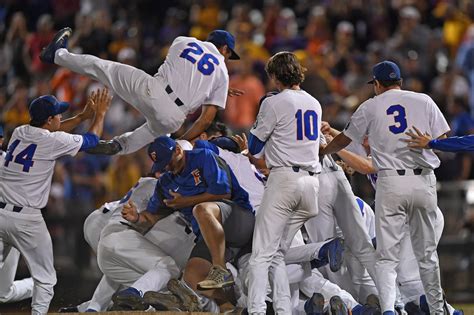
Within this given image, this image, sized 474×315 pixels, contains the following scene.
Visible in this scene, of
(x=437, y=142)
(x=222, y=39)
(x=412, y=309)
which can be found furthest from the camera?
(x=222, y=39)

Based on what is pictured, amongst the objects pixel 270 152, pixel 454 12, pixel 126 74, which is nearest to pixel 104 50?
pixel 454 12

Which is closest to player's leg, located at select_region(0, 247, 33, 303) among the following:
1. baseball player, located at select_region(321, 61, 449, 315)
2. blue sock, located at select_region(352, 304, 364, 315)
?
blue sock, located at select_region(352, 304, 364, 315)

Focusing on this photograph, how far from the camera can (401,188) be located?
946 cm

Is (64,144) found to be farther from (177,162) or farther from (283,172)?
(283,172)

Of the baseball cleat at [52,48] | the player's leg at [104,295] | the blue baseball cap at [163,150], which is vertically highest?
the baseball cleat at [52,48]

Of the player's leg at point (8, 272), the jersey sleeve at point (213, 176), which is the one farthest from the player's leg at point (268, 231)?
the player's leg at point (8, 272)

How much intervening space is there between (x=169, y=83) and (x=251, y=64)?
20.0ft

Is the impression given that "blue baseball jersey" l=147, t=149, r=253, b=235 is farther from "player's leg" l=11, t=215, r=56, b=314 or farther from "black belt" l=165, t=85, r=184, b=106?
"player's leg" l=11, t=215, r=56, b=314

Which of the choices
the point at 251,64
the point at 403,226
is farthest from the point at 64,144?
the point at 251,64

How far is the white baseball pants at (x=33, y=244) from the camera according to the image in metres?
10.0

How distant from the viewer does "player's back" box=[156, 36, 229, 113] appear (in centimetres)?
1055

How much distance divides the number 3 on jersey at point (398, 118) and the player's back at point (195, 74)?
6.01 feet

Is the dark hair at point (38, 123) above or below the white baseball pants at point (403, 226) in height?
above

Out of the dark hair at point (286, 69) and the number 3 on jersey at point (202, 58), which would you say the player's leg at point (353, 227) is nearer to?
the dark hair at point (286, 69)
